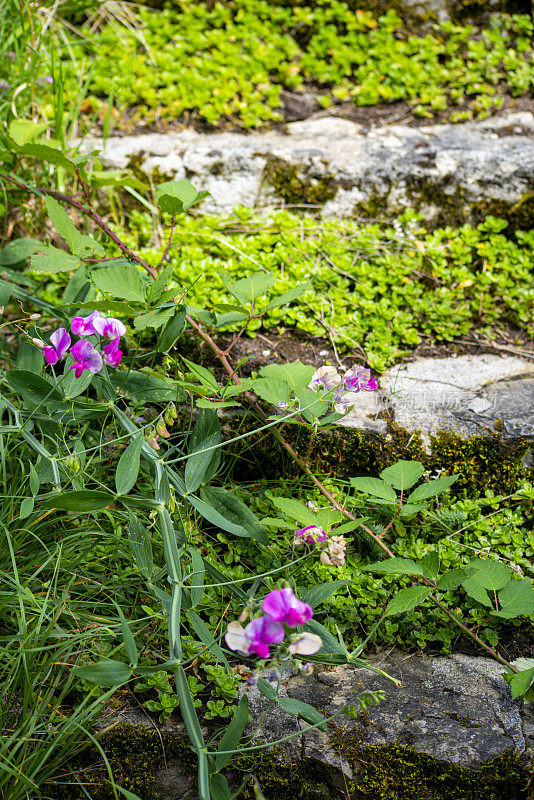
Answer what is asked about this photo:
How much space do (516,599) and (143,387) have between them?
124cm

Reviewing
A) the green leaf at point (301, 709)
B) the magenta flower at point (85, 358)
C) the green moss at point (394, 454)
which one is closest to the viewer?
the green leaf at point (301, 709)

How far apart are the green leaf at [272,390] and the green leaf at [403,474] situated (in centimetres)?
36

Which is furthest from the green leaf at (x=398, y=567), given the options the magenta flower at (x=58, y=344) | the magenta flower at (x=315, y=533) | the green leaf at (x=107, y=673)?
the magenta flower at (x=58, y=344)

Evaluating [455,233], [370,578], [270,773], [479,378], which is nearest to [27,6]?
[455,233]

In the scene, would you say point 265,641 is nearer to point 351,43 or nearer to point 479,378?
point 479,378

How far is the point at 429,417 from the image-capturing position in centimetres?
207

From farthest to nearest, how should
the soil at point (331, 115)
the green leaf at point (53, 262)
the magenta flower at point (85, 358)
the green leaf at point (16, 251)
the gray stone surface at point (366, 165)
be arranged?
the soil at point (331, 115) → the gray stone surface at point (366, 165) → the green leaf at point (16, 251) → the green leaf at point (53, 262) → the magenta flower at point (85, 358)

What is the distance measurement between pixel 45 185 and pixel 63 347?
4.18 ft

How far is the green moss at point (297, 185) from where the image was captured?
110 inches

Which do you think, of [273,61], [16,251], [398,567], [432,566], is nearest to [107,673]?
[398,567]

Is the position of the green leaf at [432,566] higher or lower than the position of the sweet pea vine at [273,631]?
lower

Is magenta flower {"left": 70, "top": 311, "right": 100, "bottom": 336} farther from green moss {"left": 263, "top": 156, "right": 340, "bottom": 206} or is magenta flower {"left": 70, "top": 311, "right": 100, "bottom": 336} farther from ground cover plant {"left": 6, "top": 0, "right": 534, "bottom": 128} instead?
ground cover plant {"left": 6, "top": 0, "right": 534, "bottom": 128}

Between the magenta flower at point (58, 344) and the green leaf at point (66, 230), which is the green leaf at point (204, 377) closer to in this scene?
the magenta flower at point (58, 344)

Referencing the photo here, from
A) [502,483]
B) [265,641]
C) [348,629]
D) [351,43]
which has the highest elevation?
[351,43]
